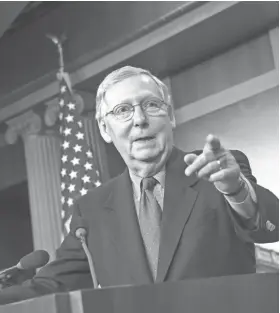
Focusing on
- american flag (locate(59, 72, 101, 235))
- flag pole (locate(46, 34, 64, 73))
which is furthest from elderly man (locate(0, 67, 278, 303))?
flag pole (locate(46, 34, 64, 73))

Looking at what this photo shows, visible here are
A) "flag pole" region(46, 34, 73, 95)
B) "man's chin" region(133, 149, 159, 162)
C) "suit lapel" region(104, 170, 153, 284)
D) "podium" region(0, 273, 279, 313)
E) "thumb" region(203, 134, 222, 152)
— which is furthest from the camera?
"flag pole" region(46, 34, 73, 95)

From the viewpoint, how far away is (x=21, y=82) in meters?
9.25

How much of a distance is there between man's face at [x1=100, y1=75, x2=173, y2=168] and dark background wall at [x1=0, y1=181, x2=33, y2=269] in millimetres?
8912

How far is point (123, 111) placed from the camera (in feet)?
7.00

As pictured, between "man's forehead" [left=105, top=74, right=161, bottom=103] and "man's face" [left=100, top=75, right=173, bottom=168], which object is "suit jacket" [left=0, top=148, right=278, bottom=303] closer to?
"man's face" [left=100, top=75, right=173, bottom=168]

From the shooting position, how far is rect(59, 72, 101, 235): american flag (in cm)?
721

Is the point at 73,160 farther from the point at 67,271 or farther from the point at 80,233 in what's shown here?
the point at 80,233

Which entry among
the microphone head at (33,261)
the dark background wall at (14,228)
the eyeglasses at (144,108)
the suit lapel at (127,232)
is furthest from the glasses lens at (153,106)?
the dark background wall at (14,228)

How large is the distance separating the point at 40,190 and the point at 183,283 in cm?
767

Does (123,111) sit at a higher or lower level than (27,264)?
higher

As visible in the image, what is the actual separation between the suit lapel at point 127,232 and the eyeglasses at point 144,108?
0.67 feet

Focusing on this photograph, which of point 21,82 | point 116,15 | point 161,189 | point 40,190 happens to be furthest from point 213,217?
point 21,82

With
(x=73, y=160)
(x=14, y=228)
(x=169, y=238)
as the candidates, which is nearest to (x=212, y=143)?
(x=169, y=238)

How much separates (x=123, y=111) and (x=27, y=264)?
0.58 meters
